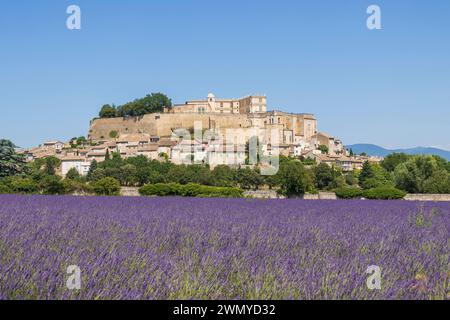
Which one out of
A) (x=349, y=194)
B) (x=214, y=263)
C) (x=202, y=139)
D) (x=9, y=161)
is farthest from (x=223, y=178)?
(x=214, y=263)

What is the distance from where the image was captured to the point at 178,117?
93812 millimetres

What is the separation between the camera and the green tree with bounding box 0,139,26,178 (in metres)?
24.5

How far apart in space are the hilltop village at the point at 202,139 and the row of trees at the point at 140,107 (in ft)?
3.71

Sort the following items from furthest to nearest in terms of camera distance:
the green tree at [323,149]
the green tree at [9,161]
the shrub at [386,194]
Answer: the green tree at [323,149], the green tree at [9,161], the shrub at [386,194]

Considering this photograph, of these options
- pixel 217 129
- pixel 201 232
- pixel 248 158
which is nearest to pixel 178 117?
pixel 217 129

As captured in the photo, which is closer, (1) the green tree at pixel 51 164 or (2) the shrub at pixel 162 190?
(2) the shrub at pixel 162 190

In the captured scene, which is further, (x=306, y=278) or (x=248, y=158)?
(x=248, y=158)

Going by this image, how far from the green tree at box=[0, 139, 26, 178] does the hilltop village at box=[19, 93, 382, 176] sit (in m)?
51.8

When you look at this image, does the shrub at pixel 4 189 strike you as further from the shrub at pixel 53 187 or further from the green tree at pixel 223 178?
Result: the green tree at pixel 223 178

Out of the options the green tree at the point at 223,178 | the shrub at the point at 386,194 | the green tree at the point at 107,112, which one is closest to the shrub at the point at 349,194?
the shrub at the point at 386,194

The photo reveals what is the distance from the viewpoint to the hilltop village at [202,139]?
81188 mm

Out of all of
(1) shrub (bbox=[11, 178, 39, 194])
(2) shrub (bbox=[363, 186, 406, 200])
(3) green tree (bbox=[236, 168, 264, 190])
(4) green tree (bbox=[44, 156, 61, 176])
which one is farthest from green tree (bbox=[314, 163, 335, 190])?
(4) green tree (bbox=[44, 156, 61, 176])
